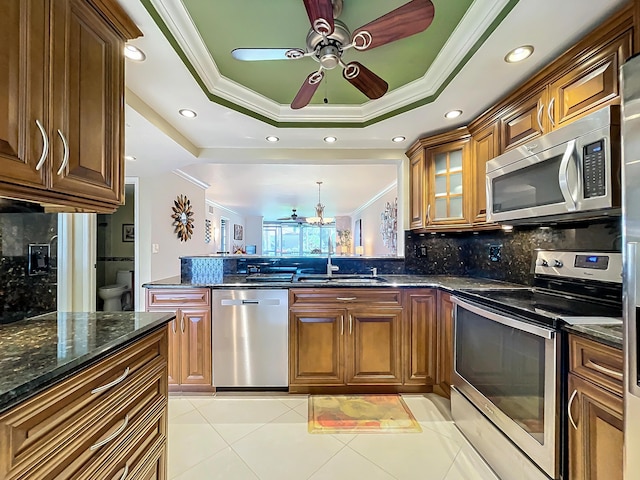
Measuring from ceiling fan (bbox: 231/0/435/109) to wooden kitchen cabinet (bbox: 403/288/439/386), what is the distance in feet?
5.19

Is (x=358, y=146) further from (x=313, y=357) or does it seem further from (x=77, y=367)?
(x=77, y=367)

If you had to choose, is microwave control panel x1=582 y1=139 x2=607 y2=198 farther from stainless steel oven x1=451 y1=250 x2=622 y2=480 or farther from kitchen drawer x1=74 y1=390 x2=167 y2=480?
kitchen drawer x1=74 y1=390 x2=167 y2=480

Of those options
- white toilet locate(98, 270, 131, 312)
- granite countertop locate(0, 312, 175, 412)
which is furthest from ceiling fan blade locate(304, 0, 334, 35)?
white toilet locate(98, 270, 131, 312)

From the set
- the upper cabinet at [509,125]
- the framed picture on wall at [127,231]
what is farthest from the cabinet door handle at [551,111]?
the framed picture on wall at [127,231]

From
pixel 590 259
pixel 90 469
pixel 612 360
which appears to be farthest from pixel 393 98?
pixel 90 469

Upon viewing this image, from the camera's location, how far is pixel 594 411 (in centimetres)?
113

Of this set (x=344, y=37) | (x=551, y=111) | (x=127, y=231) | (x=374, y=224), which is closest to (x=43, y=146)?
(x=344, y=37)

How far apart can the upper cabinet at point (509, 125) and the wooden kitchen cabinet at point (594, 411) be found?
3.64 feet

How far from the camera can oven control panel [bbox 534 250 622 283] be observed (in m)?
1.52

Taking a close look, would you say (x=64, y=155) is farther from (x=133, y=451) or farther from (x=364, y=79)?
(x=364, y=79)

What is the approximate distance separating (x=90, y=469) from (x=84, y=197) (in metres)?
0.92

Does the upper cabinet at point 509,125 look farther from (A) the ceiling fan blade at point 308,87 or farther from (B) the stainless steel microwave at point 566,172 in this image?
(A) the ceiling fan blade at point 308,87

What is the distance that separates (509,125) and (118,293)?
5028 mm

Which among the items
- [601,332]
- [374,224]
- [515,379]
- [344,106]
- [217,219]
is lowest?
[515,379]
